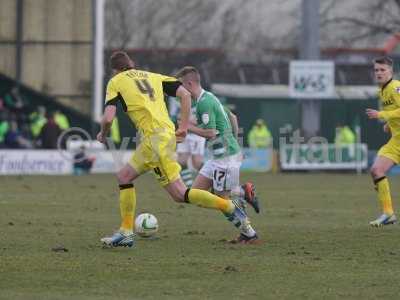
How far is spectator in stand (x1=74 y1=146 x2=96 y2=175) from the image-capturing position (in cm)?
3347

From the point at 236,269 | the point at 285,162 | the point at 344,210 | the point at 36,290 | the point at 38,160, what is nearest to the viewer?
the point at 36,290

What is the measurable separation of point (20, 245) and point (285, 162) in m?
24.4

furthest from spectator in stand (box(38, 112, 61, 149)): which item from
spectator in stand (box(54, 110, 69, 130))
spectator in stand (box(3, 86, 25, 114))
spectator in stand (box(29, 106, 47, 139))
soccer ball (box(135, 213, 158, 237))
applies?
soccer ball (box(135, 213, 158, 237))

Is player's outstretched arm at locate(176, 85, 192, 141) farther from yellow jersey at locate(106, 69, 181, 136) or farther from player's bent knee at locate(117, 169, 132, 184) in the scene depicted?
player's bent knee at locate(117, 169, 132, 184)

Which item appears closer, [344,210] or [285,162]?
[344,210]

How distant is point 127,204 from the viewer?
12602mm

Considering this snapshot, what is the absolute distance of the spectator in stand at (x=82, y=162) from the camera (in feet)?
110

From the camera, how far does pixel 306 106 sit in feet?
128

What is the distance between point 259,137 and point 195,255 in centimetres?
2796

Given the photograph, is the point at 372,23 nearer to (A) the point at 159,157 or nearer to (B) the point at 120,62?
(B) the point at 120,62

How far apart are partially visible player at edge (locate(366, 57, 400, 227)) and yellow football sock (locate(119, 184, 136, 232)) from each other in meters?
3.89

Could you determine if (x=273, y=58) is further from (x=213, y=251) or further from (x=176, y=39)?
(x=213, y=251)

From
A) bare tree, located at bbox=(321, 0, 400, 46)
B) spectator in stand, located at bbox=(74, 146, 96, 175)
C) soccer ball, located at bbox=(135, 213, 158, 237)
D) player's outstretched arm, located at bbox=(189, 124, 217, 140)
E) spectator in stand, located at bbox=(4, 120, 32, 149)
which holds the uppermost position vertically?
bare tree, located at bbox=(321, 0, 400, 46)

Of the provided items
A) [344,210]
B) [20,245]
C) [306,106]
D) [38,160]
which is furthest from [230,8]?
[20,245]
